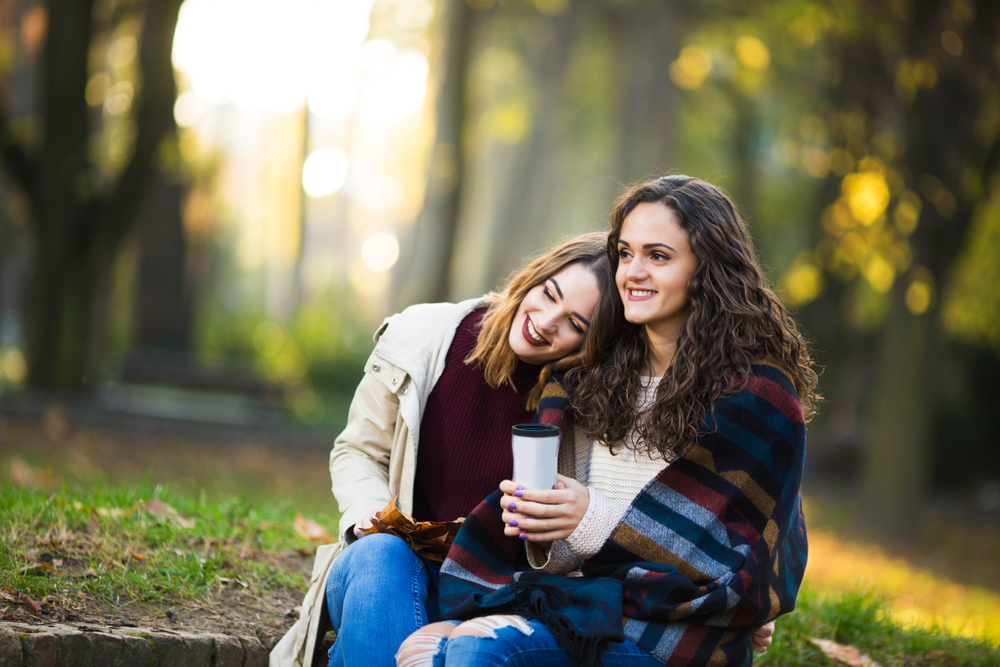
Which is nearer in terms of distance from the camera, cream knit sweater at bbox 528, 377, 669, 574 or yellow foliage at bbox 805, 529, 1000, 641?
cream knit sweater at bbox 528, 377, 669, 574

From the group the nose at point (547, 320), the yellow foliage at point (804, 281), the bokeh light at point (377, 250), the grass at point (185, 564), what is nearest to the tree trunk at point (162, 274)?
the grass at point (185, 564)

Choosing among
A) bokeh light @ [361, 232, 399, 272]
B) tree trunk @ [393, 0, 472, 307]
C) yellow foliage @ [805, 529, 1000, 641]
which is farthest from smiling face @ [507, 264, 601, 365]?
bokeh light @ [361, 232, 399, 272]

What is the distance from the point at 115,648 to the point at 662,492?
170 cm

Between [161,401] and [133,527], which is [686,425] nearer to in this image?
[133,527]

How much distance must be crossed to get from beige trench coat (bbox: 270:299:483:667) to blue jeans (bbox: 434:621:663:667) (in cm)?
71

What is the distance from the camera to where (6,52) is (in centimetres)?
1136

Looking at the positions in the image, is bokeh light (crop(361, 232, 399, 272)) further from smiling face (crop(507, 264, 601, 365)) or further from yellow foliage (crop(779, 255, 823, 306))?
smiling face (crop(507, 264, 601, 365))

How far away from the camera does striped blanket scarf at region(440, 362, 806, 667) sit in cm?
243

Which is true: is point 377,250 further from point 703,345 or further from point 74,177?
point 703,345

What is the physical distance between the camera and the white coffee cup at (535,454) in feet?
7.72

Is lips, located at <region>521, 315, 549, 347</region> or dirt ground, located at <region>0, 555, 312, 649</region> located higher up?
lips, located at <region>521, 315, 549, 347</region>

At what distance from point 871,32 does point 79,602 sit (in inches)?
402

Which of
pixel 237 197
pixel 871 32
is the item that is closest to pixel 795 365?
pixel 871 32

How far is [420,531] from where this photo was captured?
275 cm
